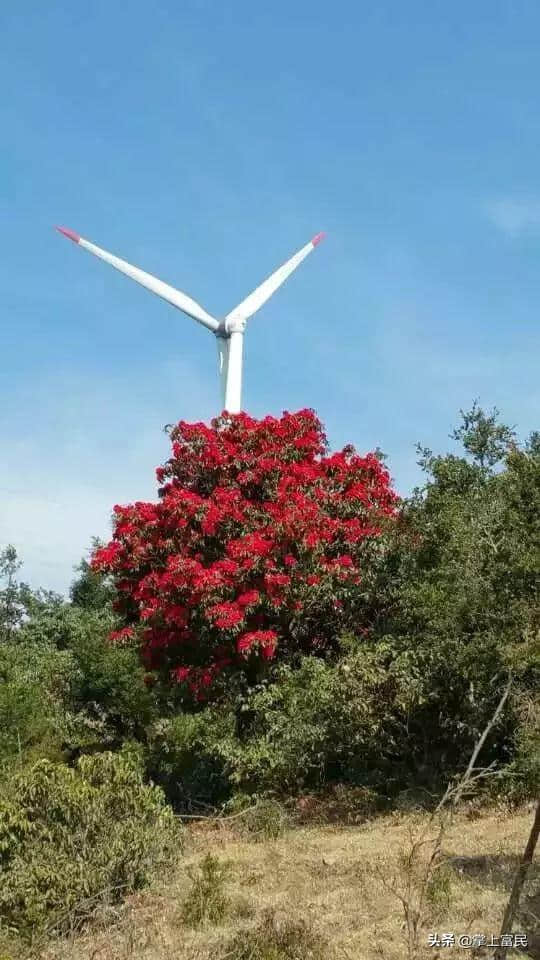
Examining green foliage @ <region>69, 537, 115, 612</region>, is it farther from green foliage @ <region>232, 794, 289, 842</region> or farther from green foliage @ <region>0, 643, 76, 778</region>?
green foliage @ <region>232, 794, 289, 842</region>

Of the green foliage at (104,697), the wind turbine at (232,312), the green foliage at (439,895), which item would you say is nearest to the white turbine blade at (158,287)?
the wind turbine at (232,312)

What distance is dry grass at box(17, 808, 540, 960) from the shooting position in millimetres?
8375

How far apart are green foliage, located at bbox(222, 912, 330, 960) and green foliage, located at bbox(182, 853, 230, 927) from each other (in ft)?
3.51

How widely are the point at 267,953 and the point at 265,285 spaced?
79.8 ft

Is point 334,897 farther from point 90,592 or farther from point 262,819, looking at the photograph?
point 90,592

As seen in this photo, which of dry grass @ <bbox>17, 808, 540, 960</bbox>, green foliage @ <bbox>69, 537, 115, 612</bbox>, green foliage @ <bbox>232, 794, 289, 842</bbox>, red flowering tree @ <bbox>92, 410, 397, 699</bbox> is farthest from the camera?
green foliage @ <bbox>69, 537, 115, 612</bbox>

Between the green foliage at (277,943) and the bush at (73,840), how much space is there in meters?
1.74

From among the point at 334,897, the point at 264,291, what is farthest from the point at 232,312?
the point at 334,897

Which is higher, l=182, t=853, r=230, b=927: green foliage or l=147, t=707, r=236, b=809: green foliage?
Answer: l=147, t=707, r=236, b=809: green foliage

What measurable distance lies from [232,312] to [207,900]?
21586mm

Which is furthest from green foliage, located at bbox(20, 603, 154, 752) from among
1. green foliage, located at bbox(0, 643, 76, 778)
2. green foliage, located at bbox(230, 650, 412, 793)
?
green foliage, located at bbox(230, 650, 412, 793)

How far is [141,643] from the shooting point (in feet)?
59.7

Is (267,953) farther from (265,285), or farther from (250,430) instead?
(265,285)

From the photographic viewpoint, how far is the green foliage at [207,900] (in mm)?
9453
